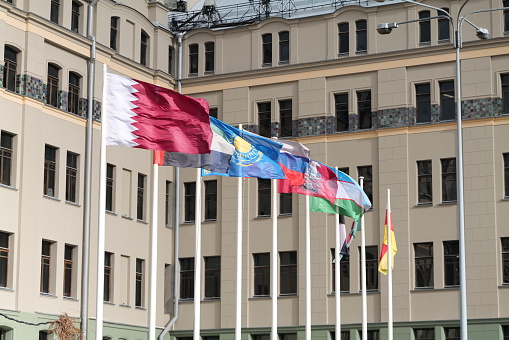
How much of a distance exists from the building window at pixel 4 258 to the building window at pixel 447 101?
20364 millimetres

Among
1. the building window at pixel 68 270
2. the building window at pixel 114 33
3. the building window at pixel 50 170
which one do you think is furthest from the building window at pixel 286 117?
the building window at pixel 68 270

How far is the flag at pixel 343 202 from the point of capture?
3816 cm

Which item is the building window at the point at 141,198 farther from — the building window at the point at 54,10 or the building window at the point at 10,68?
the building window at the point at 10,68

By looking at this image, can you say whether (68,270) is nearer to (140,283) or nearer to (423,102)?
(140,283)

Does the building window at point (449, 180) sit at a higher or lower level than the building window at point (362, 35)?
lower

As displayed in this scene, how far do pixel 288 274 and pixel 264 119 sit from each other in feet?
25.6

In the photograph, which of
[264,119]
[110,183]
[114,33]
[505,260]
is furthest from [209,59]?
[505,260]

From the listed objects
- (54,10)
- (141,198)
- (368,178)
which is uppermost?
(54,10)

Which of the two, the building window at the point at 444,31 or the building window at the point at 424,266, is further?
the building window at the point at 444,31

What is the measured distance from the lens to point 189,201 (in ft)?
186

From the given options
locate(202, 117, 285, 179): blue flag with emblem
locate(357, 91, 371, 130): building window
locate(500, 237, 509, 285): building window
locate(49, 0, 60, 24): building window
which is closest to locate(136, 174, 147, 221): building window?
locate(49, 0, 60, 24): building window

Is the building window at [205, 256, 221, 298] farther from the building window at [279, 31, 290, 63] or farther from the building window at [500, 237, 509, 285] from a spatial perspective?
the building window at [500, 237, 509, 285]

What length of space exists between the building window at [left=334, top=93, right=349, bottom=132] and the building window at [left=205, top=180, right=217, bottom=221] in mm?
7136

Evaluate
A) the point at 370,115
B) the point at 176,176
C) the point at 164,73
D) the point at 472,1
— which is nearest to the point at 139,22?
the point at 164,73
